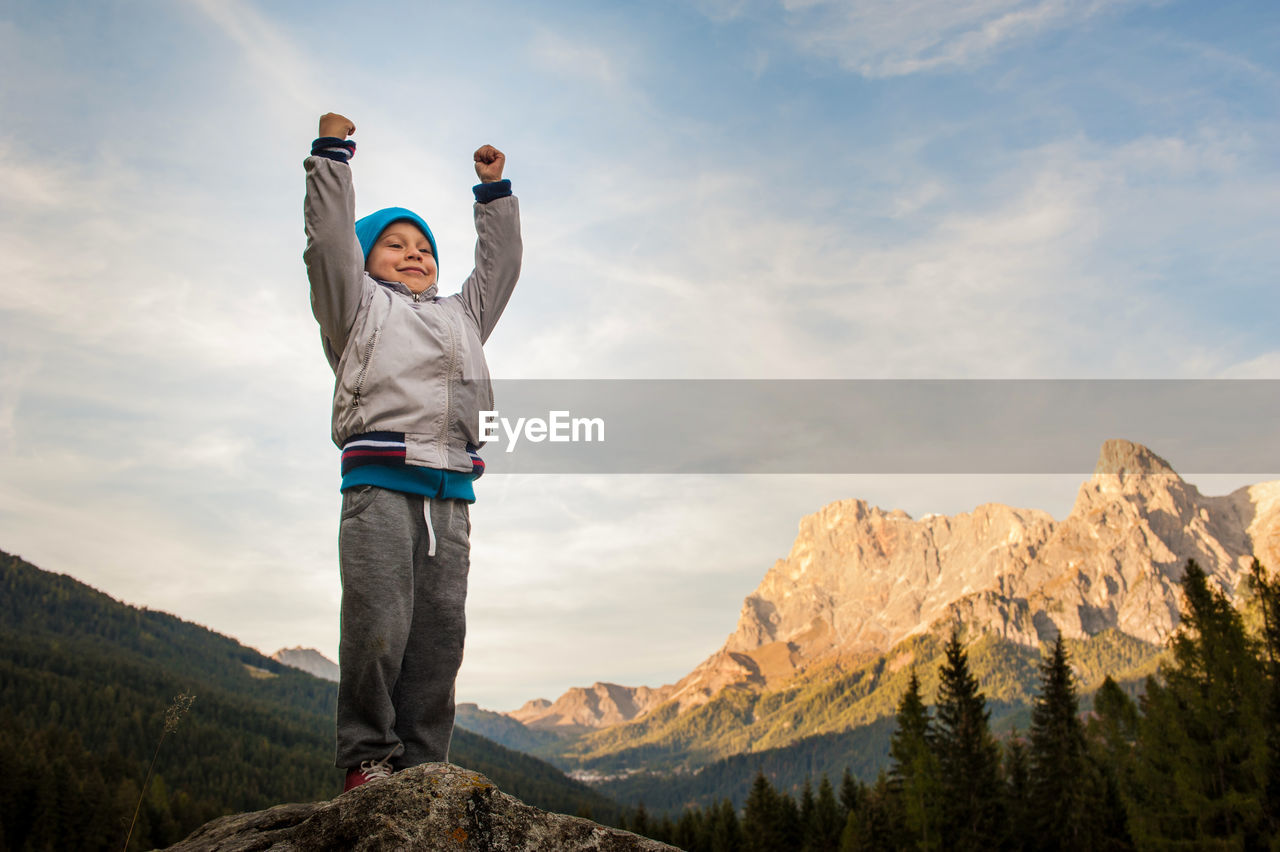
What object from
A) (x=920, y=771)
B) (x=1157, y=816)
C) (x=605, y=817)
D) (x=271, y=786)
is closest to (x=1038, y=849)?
(x=920, y=771)

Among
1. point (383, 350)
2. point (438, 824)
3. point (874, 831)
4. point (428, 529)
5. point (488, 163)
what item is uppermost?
point (488, 163)

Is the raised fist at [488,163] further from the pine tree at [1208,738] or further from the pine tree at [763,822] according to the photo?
the pine tree at [763,822]

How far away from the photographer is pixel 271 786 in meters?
110

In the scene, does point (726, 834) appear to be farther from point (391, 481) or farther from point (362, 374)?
point (362, 374)

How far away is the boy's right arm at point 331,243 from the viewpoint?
4164 mm

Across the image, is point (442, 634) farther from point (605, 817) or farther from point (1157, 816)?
point (605, 817)

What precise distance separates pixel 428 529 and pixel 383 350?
98cm

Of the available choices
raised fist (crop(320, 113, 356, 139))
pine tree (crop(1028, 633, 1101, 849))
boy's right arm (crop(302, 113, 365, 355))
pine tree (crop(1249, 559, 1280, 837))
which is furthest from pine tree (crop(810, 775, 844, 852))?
raised fist (crop(320, 113, 356, 139))

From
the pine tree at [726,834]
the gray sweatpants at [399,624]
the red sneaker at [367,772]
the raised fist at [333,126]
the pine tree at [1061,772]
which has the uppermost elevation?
the raised fist at [333,126]

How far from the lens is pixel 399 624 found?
13.1 ft

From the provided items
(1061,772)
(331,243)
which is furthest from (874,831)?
(331,243)

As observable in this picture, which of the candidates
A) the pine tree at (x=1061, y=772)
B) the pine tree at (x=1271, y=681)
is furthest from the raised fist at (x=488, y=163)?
the pine tree at (x=1061, y=772)

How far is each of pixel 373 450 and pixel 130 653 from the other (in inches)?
8654

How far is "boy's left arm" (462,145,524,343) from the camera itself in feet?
17.1
